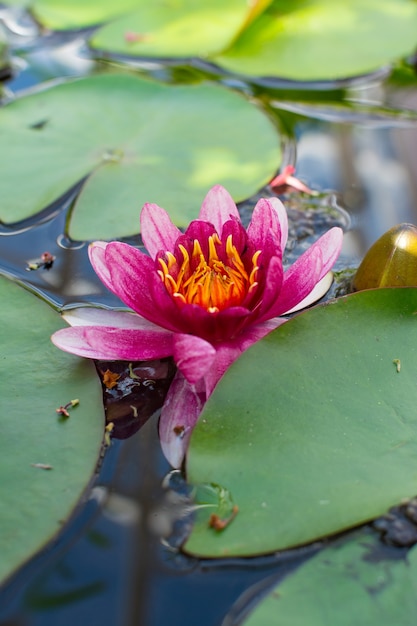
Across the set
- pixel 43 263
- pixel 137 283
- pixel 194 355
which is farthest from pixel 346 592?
pixel 43 263

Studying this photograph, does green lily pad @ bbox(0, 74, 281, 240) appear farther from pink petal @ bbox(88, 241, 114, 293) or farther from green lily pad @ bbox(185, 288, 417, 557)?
green lily pad @ bbox(185, 288, 417, 557)

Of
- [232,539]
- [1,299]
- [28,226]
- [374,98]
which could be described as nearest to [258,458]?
[232,539]

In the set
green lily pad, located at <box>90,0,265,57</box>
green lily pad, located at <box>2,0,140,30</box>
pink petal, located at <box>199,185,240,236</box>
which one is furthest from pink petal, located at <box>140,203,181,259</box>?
green lily pad, located at <box>2,0,140,30</box>

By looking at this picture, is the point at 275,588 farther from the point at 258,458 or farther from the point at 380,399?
the point at 380,399

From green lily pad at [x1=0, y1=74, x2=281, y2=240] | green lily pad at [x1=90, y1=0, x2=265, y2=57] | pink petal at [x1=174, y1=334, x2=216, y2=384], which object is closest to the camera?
pink petal at [x1=174, y1=334, x2=216, y2=384]

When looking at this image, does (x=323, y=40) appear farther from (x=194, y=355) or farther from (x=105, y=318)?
(x=194, y=355)
